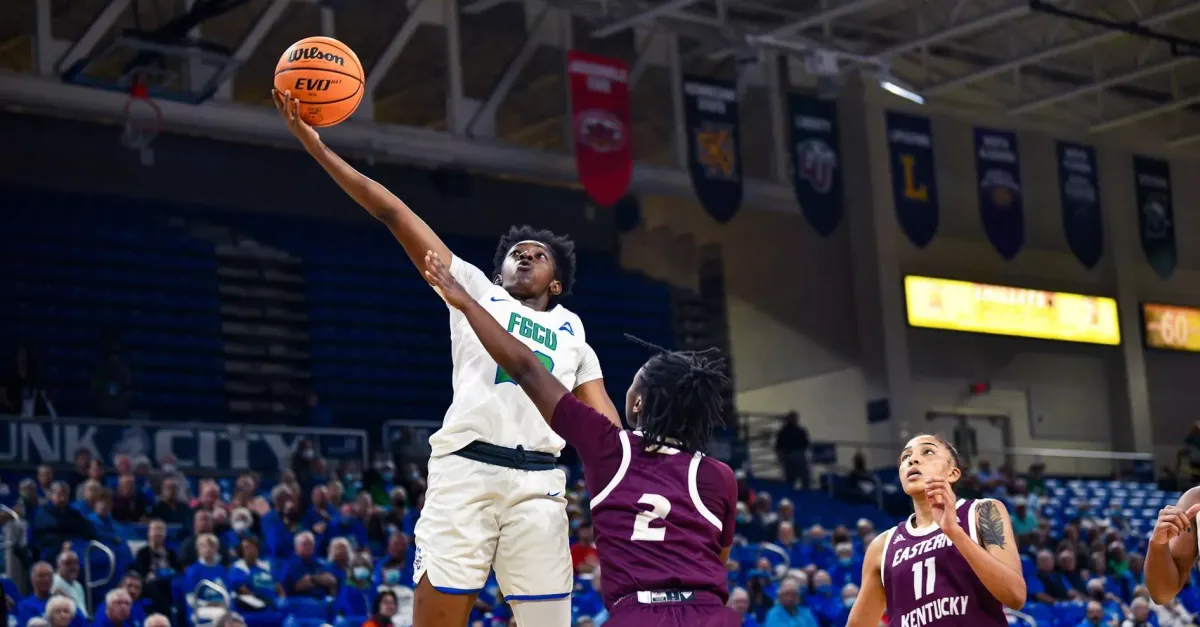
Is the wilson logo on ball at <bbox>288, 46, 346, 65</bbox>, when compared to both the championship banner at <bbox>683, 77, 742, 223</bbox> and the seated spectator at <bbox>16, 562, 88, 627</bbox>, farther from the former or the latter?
the championship banner at <bbox>683, 77, 742, 223</bbox>

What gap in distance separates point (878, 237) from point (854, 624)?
19.0 m

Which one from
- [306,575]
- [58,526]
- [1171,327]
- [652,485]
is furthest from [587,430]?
[1171,327]

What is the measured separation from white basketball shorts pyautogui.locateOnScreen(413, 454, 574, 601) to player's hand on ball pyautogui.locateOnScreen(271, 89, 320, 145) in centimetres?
106

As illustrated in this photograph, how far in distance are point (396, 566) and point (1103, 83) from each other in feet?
52.6

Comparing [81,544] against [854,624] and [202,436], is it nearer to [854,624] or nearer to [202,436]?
[202,436]

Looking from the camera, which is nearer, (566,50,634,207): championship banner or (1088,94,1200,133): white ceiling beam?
(566,50,634,207): championship banner

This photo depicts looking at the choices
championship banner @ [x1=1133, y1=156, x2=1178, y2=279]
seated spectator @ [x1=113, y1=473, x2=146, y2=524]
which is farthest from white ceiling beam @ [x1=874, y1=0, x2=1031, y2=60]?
seated spectator @ [x1=113, y1=473, x2=146, y2=524]

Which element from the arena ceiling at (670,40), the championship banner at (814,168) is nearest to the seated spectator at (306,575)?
the arena ceiling at (670,40)

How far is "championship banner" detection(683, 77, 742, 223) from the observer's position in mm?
19984

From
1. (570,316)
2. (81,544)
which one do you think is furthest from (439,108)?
(570,316)

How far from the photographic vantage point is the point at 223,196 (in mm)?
20047

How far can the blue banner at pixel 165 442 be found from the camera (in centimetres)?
1466

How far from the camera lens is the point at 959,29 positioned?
21.0 metres

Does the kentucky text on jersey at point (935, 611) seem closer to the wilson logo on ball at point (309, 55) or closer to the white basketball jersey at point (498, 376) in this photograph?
the white basketball jersey at point (498, 376)
